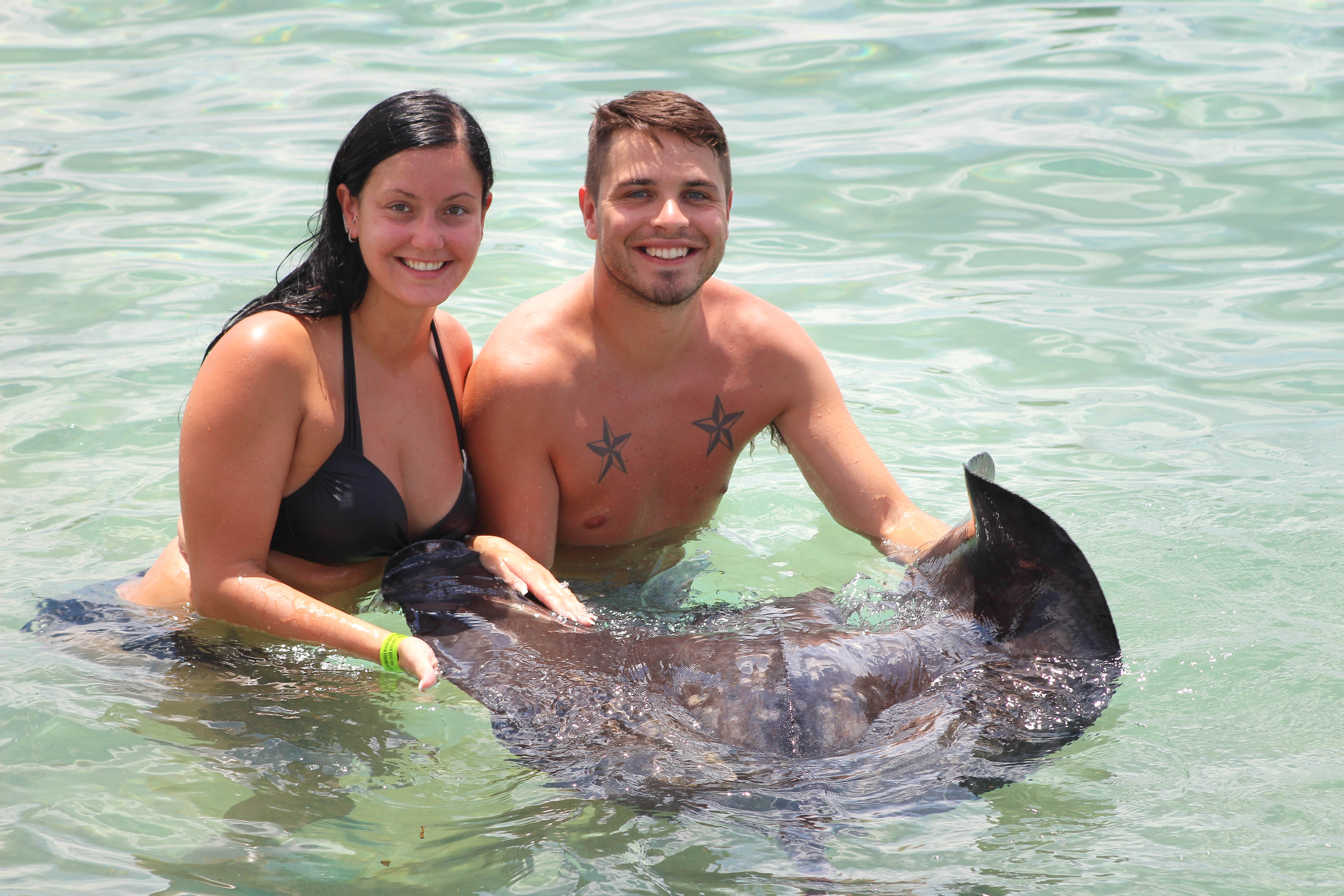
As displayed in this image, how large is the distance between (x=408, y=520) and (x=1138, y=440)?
11.2ft

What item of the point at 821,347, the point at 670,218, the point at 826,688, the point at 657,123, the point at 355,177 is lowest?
the point at 826,688

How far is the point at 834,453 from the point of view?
4.34 m

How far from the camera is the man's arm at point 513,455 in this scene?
158 inches

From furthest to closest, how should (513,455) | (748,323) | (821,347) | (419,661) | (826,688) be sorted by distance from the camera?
(821,347) → (748,323) → (513,455) → (419,661) → (826,688)

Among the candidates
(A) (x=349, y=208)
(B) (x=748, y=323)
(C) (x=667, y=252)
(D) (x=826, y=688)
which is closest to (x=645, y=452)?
(B) (x=748, y=323)

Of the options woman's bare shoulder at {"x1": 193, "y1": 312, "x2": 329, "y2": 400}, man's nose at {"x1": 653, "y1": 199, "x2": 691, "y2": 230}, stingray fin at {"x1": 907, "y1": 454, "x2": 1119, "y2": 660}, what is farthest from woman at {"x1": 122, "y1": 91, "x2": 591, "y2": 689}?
stingray fin at {"x1": 907, "y1": 454, "x2": 1119, "y2": 660}

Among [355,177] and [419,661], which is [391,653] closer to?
[419,661]

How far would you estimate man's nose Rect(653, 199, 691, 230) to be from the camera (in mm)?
3896

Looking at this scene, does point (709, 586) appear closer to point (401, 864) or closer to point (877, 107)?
point (401, 864)

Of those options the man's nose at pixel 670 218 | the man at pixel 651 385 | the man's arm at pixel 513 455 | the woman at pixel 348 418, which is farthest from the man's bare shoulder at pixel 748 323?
the woman at pixel 348 418

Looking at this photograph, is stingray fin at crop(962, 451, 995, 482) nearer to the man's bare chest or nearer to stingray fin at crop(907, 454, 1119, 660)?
stingray fin at crop(907, 454, 1119, 660)

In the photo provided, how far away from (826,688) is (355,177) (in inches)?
79.7

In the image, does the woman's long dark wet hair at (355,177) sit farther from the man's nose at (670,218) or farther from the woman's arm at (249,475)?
the man's nose at (670,218)

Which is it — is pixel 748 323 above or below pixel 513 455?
above
